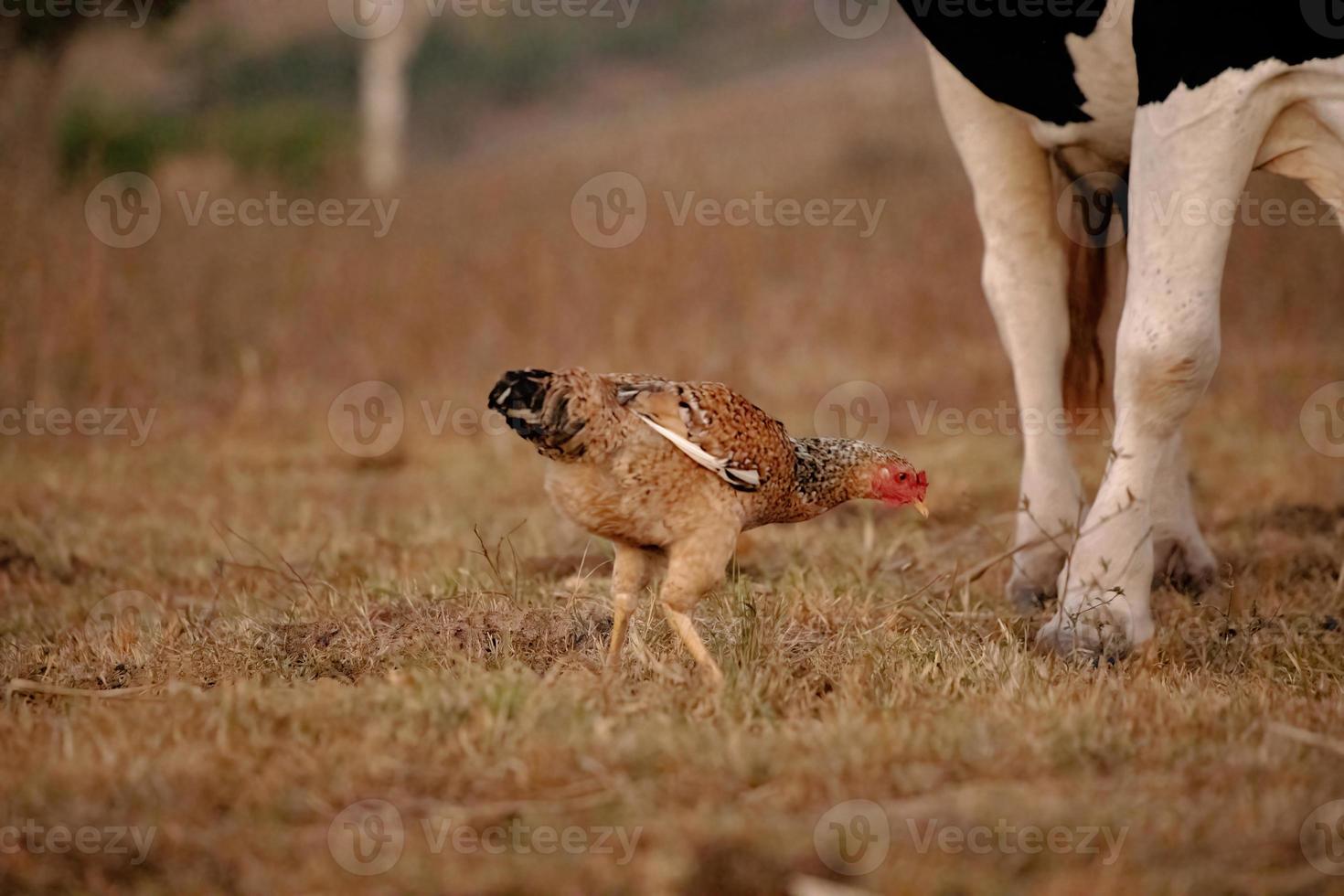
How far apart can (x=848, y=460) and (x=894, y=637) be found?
1.62ft

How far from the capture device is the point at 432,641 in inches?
150

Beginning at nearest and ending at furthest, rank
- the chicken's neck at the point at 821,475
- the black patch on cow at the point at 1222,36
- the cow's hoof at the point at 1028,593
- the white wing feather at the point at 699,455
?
the white wing feather at the point at 699,455 → the black patch on cow at the point at 1222,36 → the chicken's neck at the point at 821,475 → the cow's hoof at the point at 1028,593

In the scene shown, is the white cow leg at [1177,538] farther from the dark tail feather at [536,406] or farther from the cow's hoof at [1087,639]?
the dark tail feather at [536,406]

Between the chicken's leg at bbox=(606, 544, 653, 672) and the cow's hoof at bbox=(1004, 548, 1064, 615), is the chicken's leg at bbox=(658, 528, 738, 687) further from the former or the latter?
the cow's hoof at bbox=(1004, 548, 1064, 615)

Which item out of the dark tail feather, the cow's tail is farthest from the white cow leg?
the dark tail feather

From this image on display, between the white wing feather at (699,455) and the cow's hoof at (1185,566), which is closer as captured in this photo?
the white wing feather at (699,455)

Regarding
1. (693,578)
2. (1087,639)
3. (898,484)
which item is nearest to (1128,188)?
(898,484)

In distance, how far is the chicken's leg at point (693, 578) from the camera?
352cm

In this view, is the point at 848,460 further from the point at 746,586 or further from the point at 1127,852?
the point at 1127,852

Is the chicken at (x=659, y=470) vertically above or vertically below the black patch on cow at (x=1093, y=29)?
below

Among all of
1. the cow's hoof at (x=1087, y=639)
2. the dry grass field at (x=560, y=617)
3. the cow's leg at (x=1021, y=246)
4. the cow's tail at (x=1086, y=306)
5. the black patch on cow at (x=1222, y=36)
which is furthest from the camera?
the cow's tail at (x=1086, y=306)

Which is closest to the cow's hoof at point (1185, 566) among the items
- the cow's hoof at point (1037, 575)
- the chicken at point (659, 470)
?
the cow's hoof at point (1037, 575)

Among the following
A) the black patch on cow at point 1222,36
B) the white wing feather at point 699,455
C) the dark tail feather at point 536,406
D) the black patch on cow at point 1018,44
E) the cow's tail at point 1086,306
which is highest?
the black patch on cow at point 1018,44

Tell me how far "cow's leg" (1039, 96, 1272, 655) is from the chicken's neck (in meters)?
0.77
